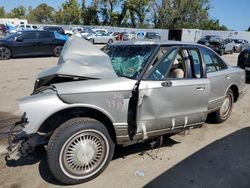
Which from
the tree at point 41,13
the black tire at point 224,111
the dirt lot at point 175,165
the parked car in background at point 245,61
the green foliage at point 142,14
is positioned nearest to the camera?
the dirt lot at point 175,165

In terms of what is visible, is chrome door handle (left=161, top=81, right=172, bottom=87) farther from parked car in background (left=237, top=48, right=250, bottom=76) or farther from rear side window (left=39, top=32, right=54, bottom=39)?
rear side window (left=39, top=32, right=54, bottom=39)

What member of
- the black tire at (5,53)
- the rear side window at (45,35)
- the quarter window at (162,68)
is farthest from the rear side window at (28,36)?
the quarter window at (162,68)

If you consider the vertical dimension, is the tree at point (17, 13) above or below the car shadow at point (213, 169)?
above

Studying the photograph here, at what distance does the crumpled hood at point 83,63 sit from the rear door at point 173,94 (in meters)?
0.55

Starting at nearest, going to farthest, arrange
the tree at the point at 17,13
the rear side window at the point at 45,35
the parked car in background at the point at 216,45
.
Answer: the rear side window at the point at 45,35 → the parked car in background at the point at 216,45 → the tree at the point at 17,13

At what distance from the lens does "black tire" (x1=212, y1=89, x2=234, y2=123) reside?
18.9 ft

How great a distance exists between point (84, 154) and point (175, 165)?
1.34 meters

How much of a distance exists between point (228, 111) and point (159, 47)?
2.63 meters

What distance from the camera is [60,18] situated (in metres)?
71.1

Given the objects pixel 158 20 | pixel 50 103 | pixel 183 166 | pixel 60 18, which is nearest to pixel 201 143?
pixel 183 166

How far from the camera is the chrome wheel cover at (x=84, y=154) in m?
3.52

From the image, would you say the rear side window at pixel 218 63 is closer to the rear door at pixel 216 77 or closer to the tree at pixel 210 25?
the rear door at pixel 216 77

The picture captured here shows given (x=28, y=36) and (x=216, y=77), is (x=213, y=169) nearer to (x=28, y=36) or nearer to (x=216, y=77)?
(x=216, y=77)

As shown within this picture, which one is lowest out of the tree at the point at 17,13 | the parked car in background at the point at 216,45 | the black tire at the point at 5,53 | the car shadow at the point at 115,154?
the car shadow at the point at 115,154
